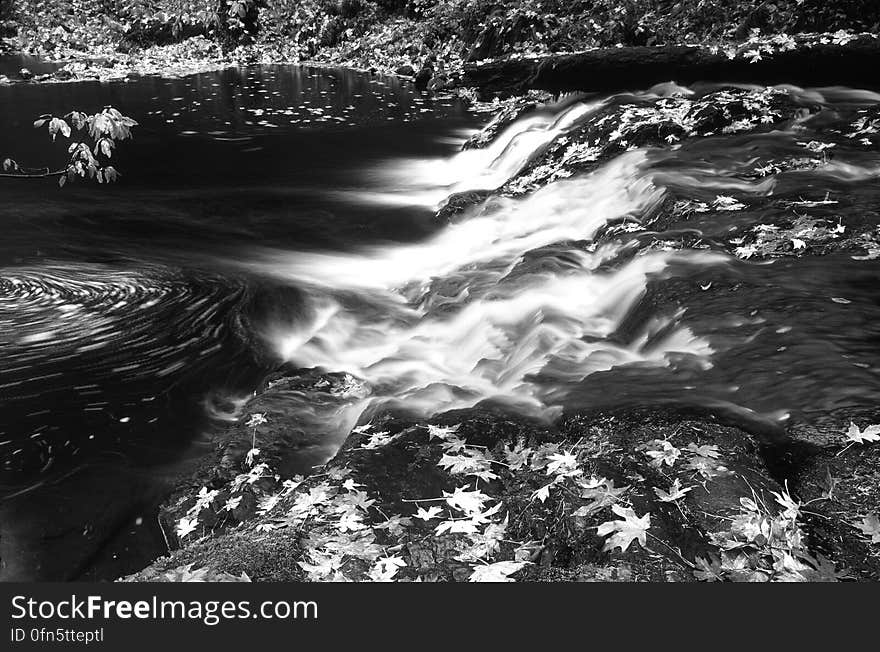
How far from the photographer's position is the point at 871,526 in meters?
3.22

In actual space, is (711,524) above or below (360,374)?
above

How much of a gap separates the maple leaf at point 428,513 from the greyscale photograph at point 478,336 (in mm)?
16

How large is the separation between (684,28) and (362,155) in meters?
10.0

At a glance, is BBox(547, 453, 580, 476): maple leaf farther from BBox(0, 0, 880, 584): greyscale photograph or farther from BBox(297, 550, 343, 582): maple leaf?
BBox(297, 550, 343, 582): maple leaf

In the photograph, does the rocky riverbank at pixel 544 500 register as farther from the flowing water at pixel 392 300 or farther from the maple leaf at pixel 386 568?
the flowing water at pixel 392 300

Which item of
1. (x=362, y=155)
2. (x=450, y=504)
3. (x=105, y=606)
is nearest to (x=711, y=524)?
(x=450, y=504)

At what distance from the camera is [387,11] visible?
26703 millimetres

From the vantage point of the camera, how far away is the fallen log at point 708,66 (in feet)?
37.4

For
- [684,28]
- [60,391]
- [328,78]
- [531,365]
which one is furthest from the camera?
[328,78]

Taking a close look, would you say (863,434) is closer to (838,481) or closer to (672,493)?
(838,481)

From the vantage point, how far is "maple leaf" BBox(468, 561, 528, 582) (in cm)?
319

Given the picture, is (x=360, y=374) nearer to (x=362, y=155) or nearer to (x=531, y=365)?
(x=531, y=365)

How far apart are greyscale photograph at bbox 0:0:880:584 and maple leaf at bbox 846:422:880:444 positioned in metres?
0.02

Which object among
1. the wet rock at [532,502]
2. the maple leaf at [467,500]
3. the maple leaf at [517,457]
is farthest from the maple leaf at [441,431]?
the maple leaf at [467,500]
